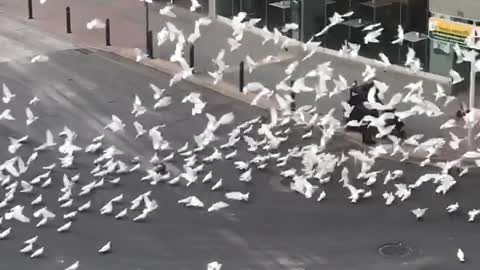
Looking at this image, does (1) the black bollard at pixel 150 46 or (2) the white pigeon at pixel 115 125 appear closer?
(2) the white pigeon at pixel 115 125

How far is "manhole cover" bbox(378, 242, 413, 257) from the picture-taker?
44.6ft

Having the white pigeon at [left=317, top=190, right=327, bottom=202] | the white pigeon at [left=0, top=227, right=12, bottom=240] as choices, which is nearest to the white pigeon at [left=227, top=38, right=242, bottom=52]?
the white pigeon at [left=317, top=190, right=327, bottom=202]

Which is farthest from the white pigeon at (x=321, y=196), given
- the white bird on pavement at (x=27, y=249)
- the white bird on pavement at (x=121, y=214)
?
the white bird on pavement at (x=27, y=249)

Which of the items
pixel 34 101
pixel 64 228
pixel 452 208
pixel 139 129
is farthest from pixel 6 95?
pixel 452 208

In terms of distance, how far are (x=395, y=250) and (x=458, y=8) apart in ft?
24.3

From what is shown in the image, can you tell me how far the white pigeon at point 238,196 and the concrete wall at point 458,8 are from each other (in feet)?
20.9

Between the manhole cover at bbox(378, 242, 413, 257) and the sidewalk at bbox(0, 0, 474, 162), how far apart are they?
3378mm

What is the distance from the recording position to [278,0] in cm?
2481

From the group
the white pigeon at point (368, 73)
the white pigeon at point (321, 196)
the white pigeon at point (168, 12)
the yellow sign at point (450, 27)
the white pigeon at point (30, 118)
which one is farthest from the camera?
the white pigeon at point (168, 12)

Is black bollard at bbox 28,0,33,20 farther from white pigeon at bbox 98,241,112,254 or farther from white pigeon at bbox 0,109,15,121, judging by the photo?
white pigeon at bbox 98,241,112,254

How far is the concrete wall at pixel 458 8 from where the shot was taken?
1925cm

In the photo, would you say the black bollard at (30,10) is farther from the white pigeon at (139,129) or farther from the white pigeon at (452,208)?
the white pigeon at (452,208)

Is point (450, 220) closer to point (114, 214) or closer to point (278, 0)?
point (114, 214)

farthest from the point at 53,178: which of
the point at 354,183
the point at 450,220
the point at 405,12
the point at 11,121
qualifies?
the point at 405,12
